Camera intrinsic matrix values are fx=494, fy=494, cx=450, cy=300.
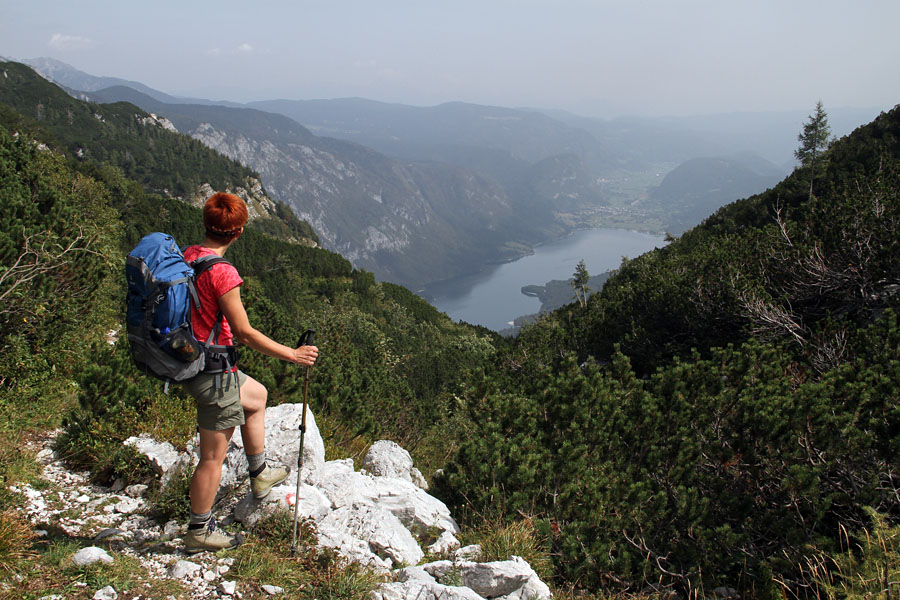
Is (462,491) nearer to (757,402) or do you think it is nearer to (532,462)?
(532,462)

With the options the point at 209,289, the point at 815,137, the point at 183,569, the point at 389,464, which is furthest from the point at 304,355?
the point at 815,137

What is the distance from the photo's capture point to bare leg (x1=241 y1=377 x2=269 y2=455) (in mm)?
3484

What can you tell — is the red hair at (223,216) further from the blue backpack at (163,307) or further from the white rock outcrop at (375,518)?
the white rock outcrop at (375,518)

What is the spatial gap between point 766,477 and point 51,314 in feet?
29.8

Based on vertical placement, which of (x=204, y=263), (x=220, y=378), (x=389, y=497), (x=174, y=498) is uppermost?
(x=204, y=263)

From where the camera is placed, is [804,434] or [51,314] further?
[51,314]

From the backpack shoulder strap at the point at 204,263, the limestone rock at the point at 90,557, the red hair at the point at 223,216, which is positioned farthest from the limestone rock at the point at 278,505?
the red hair at the point at 223,216

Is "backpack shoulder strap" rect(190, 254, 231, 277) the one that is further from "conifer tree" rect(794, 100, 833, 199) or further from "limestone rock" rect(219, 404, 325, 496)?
"conifer tree" rect(794, 100, 833, 199)

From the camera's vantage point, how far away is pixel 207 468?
3291mm

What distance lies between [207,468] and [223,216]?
5.49 ft

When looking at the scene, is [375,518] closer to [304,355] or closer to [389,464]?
[389,464]

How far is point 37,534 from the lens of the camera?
10.7 feet

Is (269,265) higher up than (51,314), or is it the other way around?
(51,314)

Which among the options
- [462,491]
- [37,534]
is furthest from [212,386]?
[462,491]
